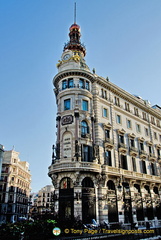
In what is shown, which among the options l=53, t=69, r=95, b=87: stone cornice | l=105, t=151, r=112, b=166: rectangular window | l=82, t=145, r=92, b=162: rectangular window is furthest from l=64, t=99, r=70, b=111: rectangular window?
l=105, t=151, r=112, b=166: rectangular window

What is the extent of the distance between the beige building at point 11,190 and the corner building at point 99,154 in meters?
37.5

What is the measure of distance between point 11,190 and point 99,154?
41.4m

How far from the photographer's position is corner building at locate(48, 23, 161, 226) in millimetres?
26156

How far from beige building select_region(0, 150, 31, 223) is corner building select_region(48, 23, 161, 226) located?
3747cm

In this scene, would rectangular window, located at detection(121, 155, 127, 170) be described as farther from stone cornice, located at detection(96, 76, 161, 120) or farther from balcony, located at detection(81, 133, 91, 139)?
stone cornice, located at detection(96, 76, 161, 120)

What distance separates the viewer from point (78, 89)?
1240 inches

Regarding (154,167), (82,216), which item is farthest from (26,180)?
(82,216)

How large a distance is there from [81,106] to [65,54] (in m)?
11.2

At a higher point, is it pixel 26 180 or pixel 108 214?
pixel 26 180

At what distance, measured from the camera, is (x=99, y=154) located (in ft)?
97.7

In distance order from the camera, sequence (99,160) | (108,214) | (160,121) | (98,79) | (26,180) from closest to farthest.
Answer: (108,214)
(99,160)
(98,79)
(160,121)
(26,180)


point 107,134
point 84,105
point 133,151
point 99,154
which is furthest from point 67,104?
point 133,151

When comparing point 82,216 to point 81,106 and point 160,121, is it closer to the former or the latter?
point 81,106

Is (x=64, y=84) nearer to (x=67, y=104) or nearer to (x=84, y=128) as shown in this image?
(x=67, y=104)
